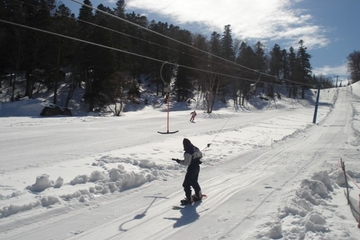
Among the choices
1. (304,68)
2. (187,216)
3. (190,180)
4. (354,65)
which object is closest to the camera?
(187,216)

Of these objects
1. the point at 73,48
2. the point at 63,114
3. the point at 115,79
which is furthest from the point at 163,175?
the point at 73,48

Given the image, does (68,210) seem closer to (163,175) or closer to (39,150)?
(163,175)

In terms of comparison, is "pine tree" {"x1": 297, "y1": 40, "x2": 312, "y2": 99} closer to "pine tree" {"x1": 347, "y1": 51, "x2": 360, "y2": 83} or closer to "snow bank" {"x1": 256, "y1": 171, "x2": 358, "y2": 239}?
"pine tree" {"x1": 347, "y1": 51, "x2": 360, "y2": 83}

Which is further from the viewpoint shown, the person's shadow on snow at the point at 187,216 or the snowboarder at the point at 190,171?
the snowboarder at the point at 190,171

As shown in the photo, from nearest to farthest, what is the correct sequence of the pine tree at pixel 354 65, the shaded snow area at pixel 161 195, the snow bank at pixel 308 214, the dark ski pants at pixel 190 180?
the snow bank at pixel 308 214
the shaded snow area at pixel 161 195
the dark ski pants at pixel 190 180
the pine tree at pixel 354 65

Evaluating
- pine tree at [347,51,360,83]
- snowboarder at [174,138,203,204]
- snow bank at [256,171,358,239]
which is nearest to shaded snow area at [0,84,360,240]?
snow bank at [256,171,358,239]

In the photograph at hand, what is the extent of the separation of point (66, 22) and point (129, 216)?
37437 millimetres

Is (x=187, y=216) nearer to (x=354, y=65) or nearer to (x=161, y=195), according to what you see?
(x=161, y=195)

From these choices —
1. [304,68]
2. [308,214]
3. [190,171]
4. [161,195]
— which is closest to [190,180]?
[190,171]

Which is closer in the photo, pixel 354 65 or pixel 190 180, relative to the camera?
pixel 190 180

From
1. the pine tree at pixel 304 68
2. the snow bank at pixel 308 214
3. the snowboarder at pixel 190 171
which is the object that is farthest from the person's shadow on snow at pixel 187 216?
the pine tree at pixel 304 68

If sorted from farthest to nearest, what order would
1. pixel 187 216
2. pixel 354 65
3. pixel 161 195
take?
1. pixel 354 65
2. pixel 161 195
3. pixel 187 216

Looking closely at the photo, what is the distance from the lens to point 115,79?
36.7 m

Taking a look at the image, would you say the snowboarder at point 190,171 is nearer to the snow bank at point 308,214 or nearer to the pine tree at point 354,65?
the snow bank at point 308,214
